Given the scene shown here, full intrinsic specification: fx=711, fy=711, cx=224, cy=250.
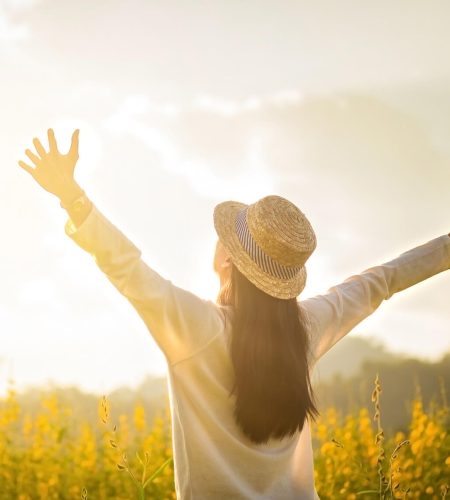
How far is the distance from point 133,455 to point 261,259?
149 inches

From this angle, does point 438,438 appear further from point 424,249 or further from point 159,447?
point 424,249

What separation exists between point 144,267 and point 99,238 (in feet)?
0.47

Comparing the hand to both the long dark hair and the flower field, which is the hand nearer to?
the long dark hair

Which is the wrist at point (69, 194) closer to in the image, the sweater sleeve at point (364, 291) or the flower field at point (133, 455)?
the sweater sleeve at point (364, 291)

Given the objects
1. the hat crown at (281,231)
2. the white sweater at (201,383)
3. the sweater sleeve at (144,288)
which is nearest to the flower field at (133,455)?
the white sweater at (201,383)

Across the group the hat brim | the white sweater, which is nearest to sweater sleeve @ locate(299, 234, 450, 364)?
the white sweater

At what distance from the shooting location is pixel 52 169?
193 centimetres

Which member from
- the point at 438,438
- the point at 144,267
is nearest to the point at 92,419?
the point at 438,438

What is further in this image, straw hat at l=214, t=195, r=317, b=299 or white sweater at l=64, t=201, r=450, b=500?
straw hat at l=214, t=195, r=317, b=299

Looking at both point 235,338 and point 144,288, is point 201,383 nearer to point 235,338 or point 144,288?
point 235,338

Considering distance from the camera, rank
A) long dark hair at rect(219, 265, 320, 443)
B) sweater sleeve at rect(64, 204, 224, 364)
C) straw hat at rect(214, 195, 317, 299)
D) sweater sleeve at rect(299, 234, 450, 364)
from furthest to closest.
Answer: sweater sleeve at rect(299, 234, 450, 364) → straw hat at rect(214, 195, 317, 299) → long dark hair at rect(219, 265, 320, 443) → sweater sleeve at rect(64, 204, 224, 364)

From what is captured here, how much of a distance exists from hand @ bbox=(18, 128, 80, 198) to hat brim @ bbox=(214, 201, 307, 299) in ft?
2.11

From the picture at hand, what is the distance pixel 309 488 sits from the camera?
2.41 meters

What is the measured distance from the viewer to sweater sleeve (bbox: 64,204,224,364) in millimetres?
1889
